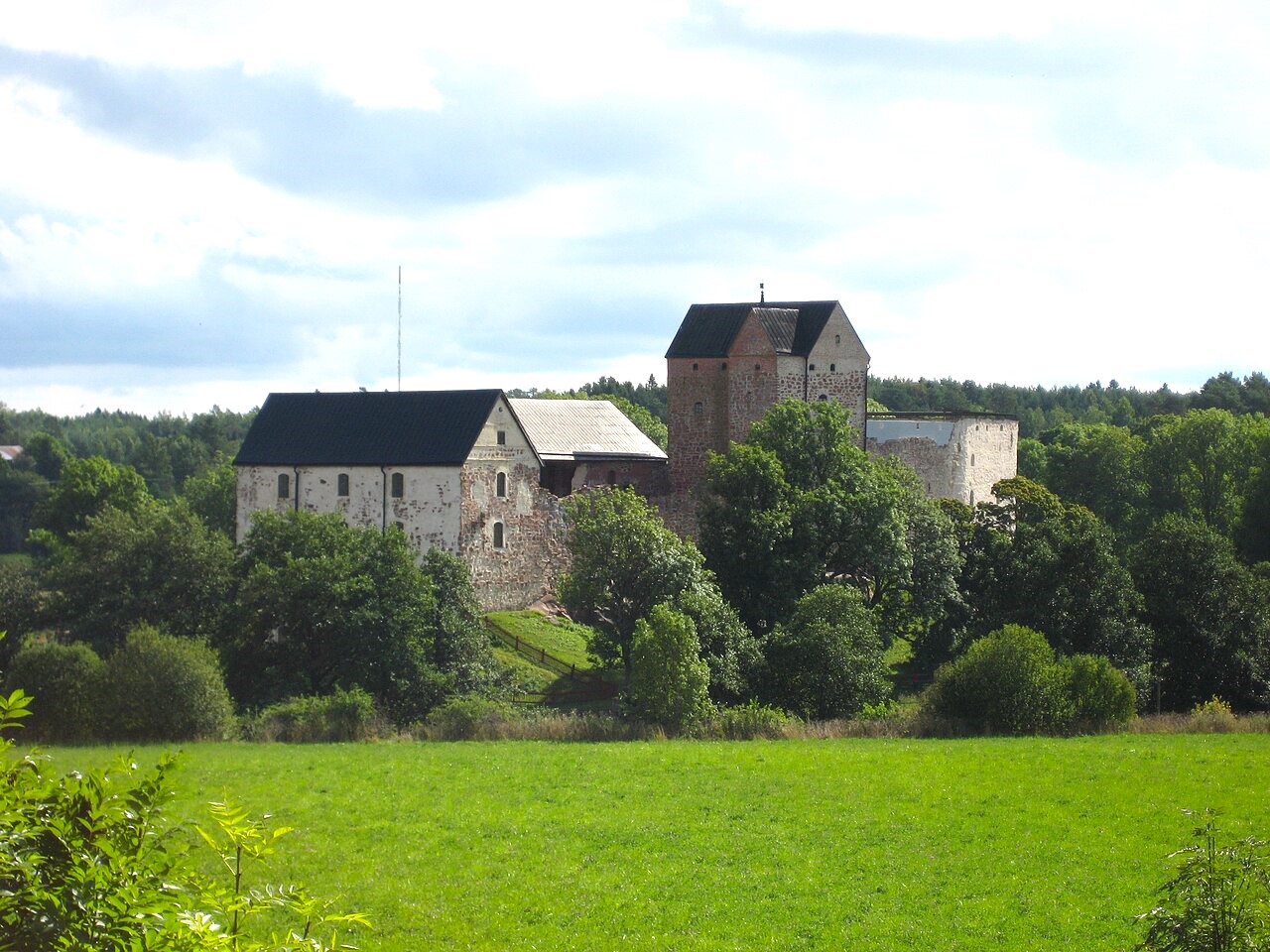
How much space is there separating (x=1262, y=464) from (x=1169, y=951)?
180ft

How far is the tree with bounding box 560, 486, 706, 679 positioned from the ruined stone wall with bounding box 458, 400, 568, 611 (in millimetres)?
6887

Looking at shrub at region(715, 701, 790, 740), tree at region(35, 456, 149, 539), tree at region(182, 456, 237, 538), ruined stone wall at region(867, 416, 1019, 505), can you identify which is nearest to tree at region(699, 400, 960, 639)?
shrub at region(715, 701, 790, 740)

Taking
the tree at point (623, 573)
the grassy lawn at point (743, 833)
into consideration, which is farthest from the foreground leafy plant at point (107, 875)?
the tree at point (623, 573)

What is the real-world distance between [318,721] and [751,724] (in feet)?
33.7

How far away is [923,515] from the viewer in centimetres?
4544

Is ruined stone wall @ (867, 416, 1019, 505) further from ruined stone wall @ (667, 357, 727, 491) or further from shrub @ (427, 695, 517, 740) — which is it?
shrub @ (427, 695, 517, 740)

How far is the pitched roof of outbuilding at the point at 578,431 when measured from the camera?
5253 centimetres

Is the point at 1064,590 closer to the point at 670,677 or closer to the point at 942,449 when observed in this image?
the point at 670,677

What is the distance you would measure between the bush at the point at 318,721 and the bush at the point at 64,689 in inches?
143

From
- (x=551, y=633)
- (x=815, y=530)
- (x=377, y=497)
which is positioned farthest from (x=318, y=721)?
(x=815, y=530)

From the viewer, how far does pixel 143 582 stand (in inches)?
1592

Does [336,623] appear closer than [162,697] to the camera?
No

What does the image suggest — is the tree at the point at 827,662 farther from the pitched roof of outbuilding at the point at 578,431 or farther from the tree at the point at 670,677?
the pitched roof of outbuilding at the point at 578,431

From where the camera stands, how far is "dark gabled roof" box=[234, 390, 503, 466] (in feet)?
152
